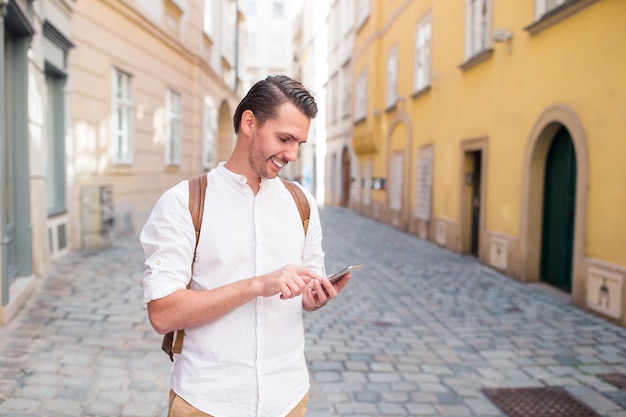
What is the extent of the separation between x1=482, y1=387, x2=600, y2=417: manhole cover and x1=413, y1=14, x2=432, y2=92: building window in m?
10.4

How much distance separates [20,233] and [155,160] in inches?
261

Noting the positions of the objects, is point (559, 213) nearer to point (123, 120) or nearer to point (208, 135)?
point (123, 120)

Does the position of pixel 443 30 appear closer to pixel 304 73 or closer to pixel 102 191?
pixel 102 191

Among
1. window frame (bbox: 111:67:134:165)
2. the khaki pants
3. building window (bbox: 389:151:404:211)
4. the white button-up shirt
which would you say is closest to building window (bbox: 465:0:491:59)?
building window (bbox: 389:151:404:211)

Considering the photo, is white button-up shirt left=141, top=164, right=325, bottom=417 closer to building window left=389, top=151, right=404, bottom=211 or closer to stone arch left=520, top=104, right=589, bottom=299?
stone arch left=520, top=104, right=589, bottom=299

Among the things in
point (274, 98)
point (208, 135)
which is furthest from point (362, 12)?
point (274, 98)

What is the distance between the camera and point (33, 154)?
698 cm

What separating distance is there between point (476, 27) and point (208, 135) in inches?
413

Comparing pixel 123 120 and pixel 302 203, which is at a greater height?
pixel 123 120

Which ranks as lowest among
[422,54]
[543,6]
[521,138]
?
[521,138]

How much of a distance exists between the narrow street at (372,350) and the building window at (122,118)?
357cm

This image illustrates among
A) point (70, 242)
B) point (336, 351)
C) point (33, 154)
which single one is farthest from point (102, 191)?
point (336, 351)

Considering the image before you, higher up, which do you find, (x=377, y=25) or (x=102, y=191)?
(x=377, y=25)

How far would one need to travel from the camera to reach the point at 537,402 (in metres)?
4.02
